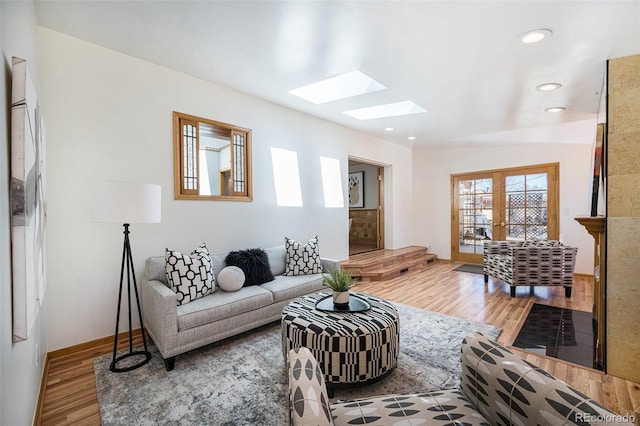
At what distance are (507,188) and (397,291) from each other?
12.1 ft

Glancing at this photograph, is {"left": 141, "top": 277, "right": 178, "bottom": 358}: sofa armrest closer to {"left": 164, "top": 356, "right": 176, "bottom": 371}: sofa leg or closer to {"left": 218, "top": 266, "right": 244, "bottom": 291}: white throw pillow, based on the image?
{"left": 164, "top": 356, "right": 176, "bottom": 371}: sofa leg

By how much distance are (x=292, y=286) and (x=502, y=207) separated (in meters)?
5.32

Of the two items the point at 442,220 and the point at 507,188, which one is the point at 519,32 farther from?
the point at 442,220

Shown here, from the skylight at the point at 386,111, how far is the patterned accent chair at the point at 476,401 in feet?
12.4

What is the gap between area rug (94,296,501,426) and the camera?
185 centimetres

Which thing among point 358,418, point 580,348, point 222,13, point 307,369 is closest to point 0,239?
point 307,369

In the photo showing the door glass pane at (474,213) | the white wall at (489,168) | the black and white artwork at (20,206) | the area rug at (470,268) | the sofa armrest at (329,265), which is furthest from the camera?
the door glass pane at (474,213)

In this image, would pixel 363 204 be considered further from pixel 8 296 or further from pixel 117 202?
pixel 8 296

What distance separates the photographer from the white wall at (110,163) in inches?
102

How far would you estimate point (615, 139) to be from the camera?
7.52ft

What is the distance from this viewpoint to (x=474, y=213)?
6785 millimetres

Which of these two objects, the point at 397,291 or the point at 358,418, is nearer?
the point at 358,418

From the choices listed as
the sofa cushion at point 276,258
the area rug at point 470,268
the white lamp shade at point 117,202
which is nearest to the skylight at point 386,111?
the sofa cushion at point 276,258

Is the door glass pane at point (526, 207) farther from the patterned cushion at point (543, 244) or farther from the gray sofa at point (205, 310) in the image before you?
the gray sofa at point (205, 310)
